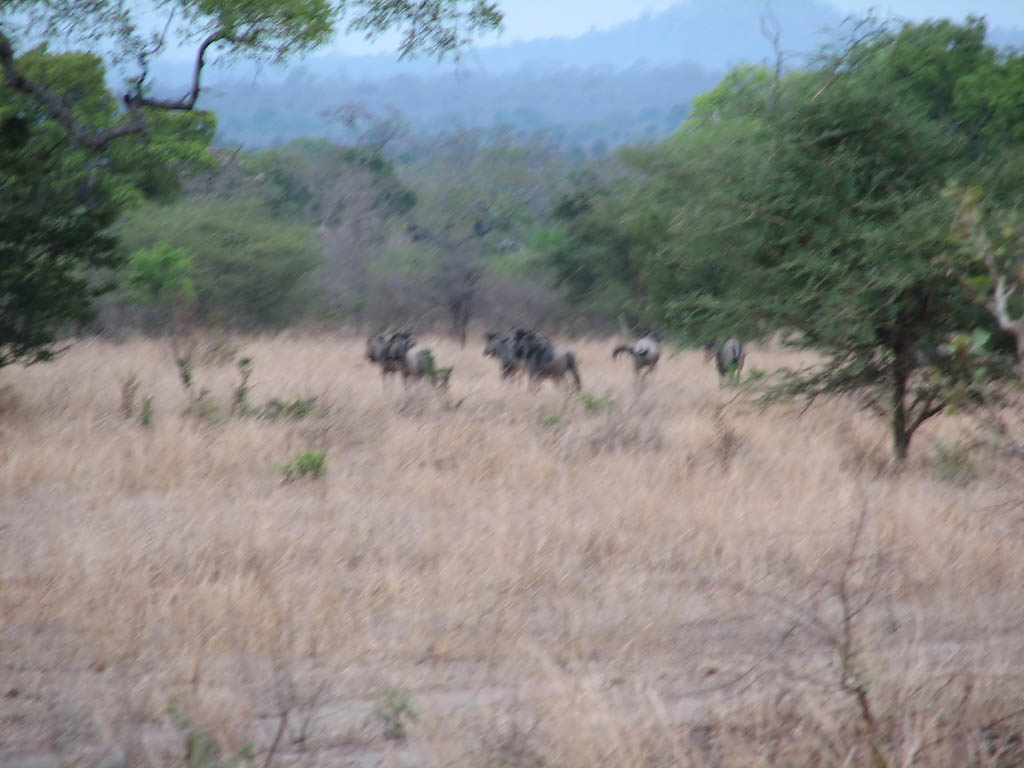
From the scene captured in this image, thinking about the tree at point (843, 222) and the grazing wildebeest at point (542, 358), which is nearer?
the tree at point (843, 222)

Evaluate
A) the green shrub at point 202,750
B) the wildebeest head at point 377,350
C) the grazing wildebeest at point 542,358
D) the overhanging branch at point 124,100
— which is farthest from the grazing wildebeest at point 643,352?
the green shrub at point 202,750

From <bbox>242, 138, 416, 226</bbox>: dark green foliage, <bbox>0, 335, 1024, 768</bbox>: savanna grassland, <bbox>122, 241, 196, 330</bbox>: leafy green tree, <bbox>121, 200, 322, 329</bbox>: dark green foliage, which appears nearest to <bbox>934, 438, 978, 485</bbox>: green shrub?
<bbox>0, 335, 1024, 768</bbox>: savanna grassland

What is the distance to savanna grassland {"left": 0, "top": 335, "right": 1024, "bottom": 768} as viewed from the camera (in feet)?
13.4

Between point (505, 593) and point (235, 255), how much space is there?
20430 millimetres

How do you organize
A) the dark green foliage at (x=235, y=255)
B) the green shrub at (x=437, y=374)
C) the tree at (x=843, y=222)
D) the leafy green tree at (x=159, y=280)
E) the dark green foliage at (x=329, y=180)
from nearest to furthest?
the tree at (x=843, y=222) < the green shrub at (x=437, y=374) < the leafy green tree at (x=159, y=280) < the dark green foliage at (x=235, y=255) < the dark green foliage at (x=329, y=180)

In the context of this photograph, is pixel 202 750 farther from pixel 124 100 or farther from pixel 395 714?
pixel 124 100

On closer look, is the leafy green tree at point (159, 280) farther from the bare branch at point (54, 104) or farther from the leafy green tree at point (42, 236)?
the bare branch at point (54, 104)

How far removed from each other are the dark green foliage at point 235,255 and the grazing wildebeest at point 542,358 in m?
10.3

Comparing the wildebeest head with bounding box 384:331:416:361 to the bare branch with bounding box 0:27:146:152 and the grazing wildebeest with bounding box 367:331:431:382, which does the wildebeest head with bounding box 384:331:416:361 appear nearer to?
the grazing wildebeest with bounding box 367:331:431:382

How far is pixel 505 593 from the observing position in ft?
19.7

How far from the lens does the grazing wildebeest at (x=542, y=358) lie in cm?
1489

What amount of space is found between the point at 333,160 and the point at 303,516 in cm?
3724

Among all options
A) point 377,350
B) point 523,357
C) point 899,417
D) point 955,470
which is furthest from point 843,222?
point 377,350

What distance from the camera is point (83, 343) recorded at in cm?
2081
